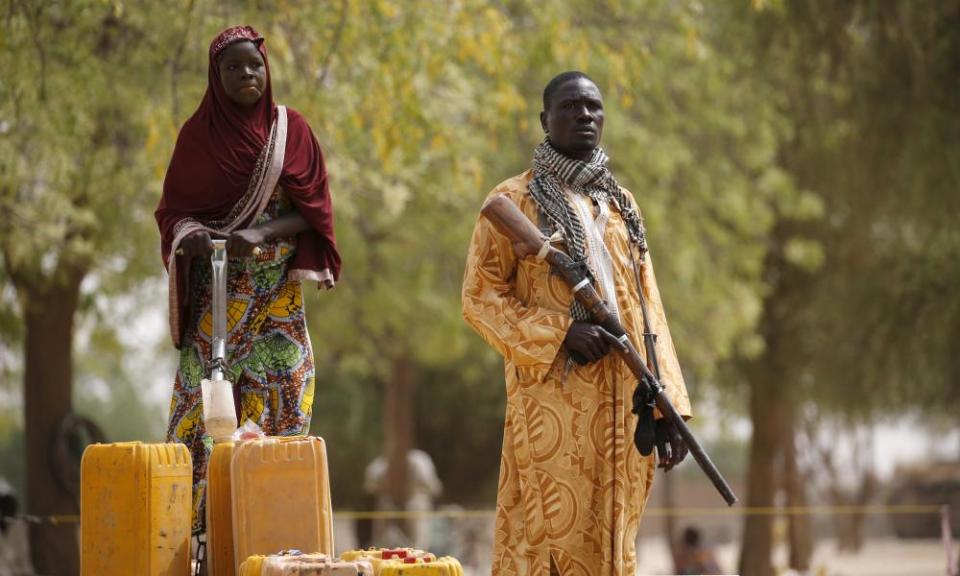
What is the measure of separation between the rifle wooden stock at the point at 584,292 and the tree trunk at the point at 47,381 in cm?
948

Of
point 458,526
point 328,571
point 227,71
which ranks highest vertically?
point 227,71

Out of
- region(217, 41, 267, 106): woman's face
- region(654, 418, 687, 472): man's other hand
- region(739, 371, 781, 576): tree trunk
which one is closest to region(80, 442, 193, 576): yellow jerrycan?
region(217, 41, 267, 106): woman's face

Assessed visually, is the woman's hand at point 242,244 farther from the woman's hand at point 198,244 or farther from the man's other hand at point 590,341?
the man's other hand at point 590,341

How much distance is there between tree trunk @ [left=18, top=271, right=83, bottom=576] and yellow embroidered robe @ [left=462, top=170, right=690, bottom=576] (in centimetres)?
942

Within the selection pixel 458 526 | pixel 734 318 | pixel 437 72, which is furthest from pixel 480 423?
pixel 437 72

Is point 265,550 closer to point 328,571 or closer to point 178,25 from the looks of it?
point 328,571

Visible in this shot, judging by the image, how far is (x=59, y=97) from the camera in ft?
35.3

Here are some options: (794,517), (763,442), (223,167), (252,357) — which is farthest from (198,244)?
(763,442)

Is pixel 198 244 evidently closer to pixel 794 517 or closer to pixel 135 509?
pixel 135 509

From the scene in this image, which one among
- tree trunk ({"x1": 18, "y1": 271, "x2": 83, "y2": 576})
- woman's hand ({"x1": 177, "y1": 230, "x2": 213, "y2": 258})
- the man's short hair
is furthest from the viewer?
tree trunk ({"x1": 18, "y1": 271, "x2": 83, "y2": 576})

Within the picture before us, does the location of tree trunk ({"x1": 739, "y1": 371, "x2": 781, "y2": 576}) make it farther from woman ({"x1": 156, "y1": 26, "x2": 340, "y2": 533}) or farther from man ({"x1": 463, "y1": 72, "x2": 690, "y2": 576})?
woman ({"x1": 156, "y1": 26, "x2": 340, "y2": 533})

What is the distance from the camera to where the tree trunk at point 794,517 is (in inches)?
839

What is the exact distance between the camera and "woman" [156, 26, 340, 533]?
6078mm

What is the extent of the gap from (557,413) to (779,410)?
16452mm
